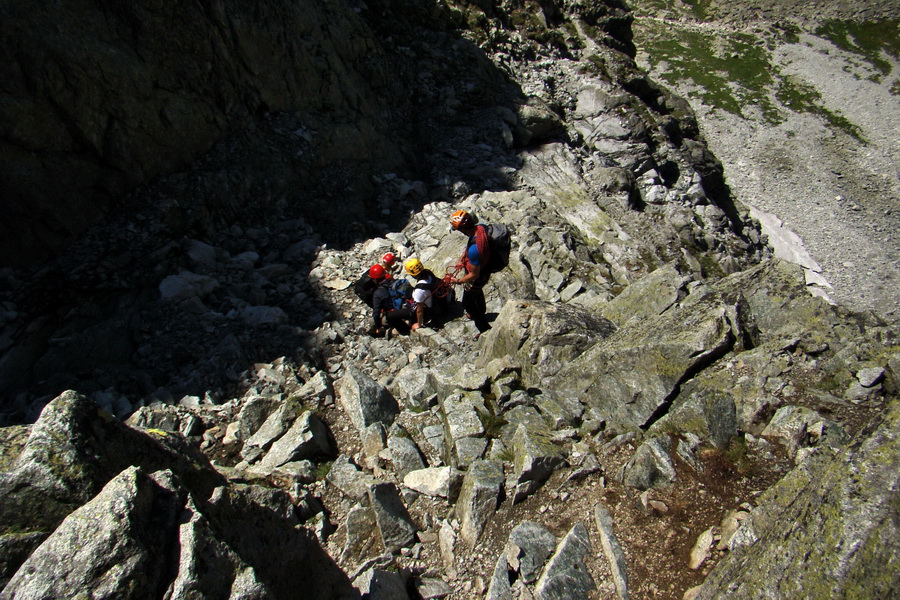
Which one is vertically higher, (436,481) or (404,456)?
(436,481)

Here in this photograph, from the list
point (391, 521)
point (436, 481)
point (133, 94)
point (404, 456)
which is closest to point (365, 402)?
point (404, 456)

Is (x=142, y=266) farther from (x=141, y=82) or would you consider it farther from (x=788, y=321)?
(x=788, y=321)

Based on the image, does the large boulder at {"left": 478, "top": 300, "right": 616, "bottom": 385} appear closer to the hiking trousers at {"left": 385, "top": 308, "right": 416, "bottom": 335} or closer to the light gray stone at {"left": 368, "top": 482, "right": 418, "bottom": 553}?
the hiking trousers at {"left": 385, "top": 308, "right": 416, "bottom": 335}

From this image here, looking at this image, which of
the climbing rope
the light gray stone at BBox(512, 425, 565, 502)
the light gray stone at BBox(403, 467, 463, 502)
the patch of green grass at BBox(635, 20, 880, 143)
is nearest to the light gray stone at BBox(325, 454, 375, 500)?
the light gray stone at BBox(403, 467, 463, 502)

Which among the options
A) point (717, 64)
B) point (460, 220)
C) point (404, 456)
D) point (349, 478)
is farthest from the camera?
point (717, 64)

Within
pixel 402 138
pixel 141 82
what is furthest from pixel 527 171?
pixel 141 82

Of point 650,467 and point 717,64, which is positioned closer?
point 650,467

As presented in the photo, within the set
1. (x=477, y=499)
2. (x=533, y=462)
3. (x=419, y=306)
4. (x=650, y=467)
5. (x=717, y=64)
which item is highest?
(x=650, y=467)

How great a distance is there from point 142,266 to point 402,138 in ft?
40.9

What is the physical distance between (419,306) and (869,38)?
257 ft

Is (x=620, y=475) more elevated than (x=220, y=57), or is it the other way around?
(x=220, y=57)

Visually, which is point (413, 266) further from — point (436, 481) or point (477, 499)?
point (477, 499)

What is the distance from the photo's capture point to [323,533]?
7.23m

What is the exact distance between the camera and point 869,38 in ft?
196
